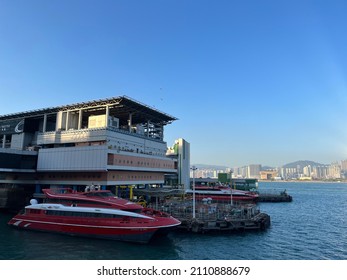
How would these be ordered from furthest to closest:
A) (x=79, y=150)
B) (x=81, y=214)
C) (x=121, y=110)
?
(x=121, y=110) → (x=79, y=150) → (x=81, y=214)

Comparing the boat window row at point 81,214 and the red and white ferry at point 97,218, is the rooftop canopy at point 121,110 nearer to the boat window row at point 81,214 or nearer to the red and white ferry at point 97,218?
the red and white ferry at point 97,218

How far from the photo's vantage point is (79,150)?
5909 cm

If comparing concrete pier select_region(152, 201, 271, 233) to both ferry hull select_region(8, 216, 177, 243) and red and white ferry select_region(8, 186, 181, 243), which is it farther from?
ferry hull select_region(8, 216, 177, 243)

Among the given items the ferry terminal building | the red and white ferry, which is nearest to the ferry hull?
the red and white ferry

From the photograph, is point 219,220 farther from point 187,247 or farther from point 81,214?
point 81,214

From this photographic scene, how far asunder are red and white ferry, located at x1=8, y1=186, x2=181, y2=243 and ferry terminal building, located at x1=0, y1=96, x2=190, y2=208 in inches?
746

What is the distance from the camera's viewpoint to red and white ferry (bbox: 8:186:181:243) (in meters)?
31.5

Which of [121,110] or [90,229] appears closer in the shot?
[90,229]

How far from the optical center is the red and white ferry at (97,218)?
103ft

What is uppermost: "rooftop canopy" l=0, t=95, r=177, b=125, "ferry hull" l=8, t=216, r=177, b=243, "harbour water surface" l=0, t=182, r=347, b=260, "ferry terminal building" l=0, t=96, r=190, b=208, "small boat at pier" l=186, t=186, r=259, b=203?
"rooftop canopy" l=0, t=95, r=177, b=125

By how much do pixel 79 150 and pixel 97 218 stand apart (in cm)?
2904

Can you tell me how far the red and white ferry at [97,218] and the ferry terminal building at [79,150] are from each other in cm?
1895

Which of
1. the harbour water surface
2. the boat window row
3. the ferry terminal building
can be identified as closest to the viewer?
the harbour water surface

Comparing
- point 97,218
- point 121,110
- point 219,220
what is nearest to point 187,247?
point 219,220
